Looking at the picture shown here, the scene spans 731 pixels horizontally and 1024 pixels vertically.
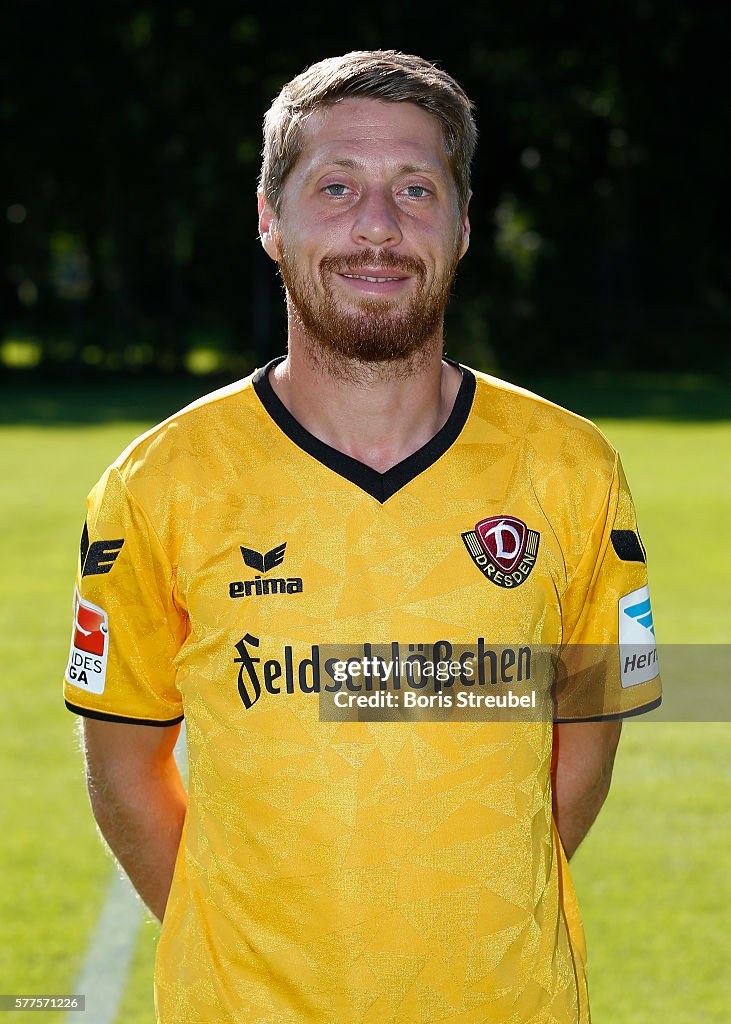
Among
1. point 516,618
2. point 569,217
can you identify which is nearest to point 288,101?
point 516,618

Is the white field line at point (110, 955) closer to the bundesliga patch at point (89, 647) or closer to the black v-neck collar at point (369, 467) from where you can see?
the bundesliga patch at point (89, 647)

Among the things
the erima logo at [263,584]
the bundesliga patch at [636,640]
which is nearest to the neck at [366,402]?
the erima logo at [263,584]

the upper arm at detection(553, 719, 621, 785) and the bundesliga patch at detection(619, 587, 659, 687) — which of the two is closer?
the bundesliga patch at detection(619, 587, 659, 687)

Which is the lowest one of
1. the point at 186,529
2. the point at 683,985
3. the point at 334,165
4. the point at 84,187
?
the point at 683,985

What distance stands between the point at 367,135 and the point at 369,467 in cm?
55

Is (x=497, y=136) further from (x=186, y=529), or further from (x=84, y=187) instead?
(x=186, y=529)

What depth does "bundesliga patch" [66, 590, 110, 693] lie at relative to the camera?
2.19 metres

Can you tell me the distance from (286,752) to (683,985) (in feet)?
8.19

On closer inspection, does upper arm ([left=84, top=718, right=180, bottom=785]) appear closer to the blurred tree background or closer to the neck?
the neck

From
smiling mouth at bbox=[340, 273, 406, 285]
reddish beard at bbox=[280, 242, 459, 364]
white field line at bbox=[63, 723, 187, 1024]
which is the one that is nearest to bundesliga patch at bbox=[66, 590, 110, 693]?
reddish beard at bbox=[280, 242, 459, 364]

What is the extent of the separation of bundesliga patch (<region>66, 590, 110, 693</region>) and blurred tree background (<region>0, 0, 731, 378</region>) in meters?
24.7

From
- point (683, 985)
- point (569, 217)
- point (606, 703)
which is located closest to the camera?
point (606, 703)

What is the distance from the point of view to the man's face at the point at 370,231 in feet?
6.95

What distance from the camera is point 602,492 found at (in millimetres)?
2195
